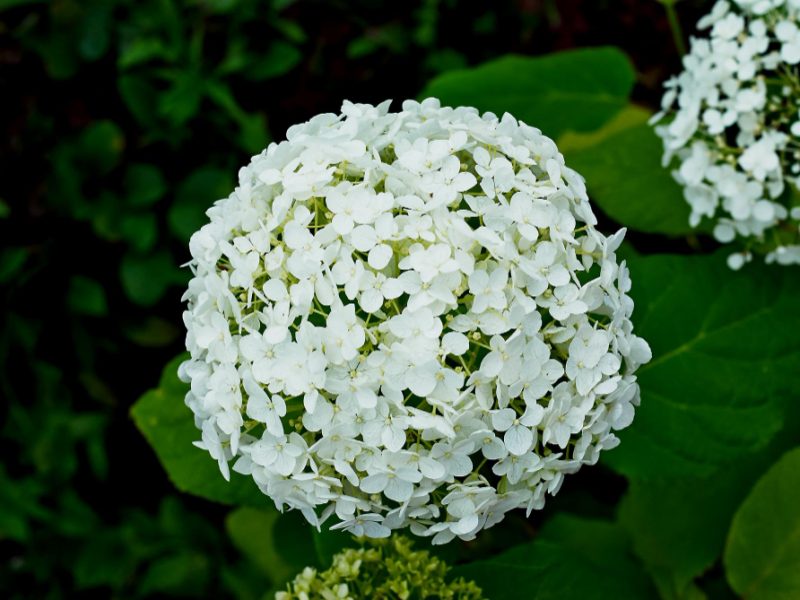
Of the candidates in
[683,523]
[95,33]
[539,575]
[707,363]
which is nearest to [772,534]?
[683,523]

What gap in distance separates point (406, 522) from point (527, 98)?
1.51 m

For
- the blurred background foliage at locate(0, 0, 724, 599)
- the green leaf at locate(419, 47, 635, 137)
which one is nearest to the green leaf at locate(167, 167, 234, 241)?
the blurred background foliage at locate(0, 0, 724, 599)

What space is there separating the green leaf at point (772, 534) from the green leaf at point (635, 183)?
2.07 feet

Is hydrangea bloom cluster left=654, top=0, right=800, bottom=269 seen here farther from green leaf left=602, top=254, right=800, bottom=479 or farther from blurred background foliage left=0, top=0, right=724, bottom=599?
blurred background foliage left=0, top=0, right=724, bottom=599

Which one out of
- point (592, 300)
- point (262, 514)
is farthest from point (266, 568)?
point (592, 300)

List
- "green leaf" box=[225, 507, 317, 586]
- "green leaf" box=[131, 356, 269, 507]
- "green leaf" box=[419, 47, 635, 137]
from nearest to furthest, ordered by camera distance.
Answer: "green leaf" box=[131, 356, 269, 507] < "green leaf" box=[419, 47, 635, 137] < "green leaf" box=[225, 507, 317, 586]

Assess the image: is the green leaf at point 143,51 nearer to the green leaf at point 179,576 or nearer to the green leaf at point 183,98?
the green leaf at point 183,98

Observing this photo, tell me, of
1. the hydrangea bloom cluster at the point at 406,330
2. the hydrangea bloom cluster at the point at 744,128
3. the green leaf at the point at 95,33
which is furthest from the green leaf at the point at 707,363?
the green leaf at the point at 95,33

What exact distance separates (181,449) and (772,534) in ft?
4.32

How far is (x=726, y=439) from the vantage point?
1.93m

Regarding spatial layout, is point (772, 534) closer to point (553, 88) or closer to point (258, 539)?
point (553, 88)

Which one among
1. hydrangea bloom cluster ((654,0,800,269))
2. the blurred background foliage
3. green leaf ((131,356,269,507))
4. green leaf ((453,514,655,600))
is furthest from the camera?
the blurred background foliage

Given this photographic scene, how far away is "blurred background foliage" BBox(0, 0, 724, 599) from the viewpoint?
297cm

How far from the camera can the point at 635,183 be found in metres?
2.32
